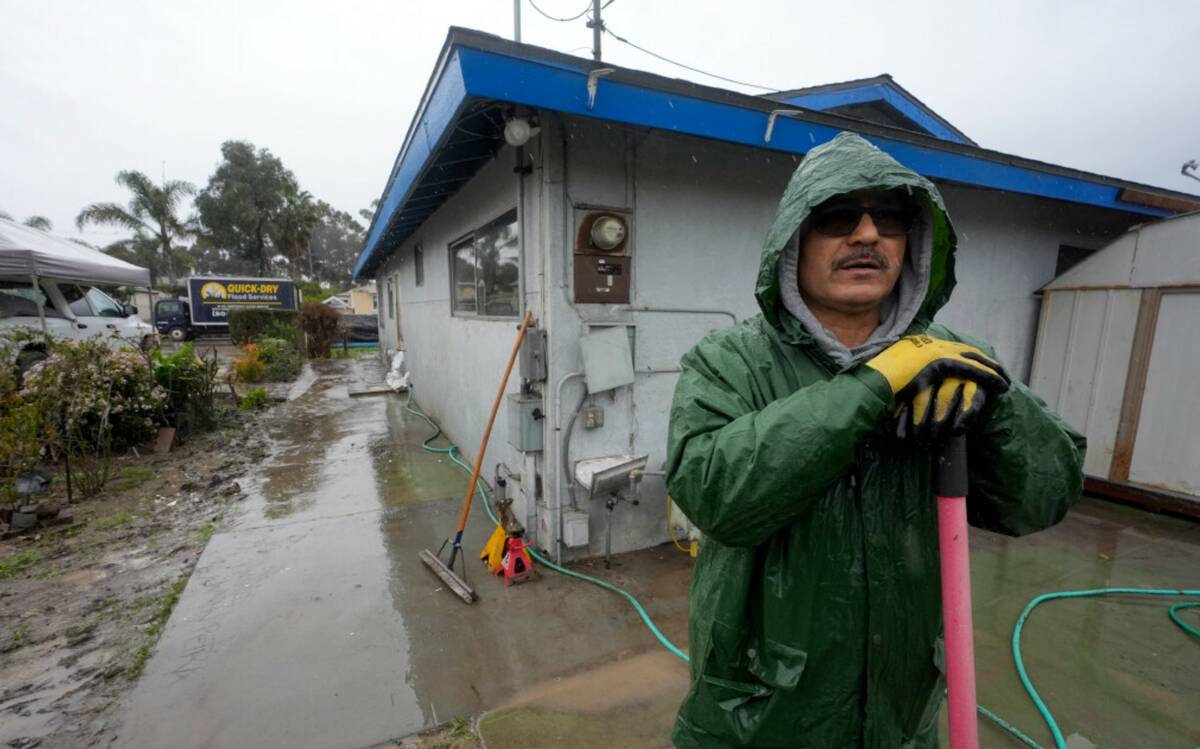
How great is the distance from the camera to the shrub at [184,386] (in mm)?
6348

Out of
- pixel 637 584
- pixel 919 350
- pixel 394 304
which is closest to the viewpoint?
pixel 919 350

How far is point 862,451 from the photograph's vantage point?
1.09m

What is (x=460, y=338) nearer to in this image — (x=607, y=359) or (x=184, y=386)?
(x=607, y=359)

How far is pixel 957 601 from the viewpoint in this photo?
1.00m

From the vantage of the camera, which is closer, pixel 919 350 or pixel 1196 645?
pixel 919 350

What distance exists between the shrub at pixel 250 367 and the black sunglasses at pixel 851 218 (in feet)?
43.5

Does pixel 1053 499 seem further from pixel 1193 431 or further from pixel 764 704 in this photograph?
pixel 1193 431

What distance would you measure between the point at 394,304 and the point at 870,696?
13.3m

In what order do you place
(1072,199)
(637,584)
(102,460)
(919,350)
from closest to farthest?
1. (919,350)
2. (637,584)
3. (1072,199)
4. (102,460)

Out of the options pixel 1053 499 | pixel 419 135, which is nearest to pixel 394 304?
pixel 419 135

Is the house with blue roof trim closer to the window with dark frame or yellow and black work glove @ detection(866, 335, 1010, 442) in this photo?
the window with dark frame

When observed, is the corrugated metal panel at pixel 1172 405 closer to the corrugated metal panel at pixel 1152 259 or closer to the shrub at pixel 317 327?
the corrugated metal panel at pixel 1152 259

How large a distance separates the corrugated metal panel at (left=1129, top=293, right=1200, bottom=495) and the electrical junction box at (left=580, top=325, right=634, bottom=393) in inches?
183

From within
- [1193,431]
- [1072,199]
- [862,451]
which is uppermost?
[1072,199]
